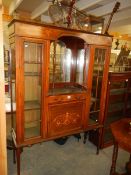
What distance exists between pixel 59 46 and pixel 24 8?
180 cm

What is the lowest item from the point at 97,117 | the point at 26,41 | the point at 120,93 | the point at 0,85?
the point at 97,117

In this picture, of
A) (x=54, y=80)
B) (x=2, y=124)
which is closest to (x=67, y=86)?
(x=54, y=80)

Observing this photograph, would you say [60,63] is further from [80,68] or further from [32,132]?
[32,132]

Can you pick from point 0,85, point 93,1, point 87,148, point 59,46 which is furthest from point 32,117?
point 93,1

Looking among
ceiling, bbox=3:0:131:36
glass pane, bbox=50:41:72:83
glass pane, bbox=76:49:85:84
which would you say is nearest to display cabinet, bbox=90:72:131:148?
glass pane, bbox=76:49:85:84

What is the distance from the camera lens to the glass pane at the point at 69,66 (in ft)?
7.70

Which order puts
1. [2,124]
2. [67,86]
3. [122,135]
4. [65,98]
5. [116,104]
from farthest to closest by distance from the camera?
[116,104] → [67,86] → [65,98] → [122,135] → [2,124]

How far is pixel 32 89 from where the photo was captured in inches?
78.9

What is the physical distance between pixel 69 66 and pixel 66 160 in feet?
4.87

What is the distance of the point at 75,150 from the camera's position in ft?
8.82

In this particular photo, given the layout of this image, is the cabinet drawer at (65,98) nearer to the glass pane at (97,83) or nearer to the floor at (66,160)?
the glass pane at (97,83)

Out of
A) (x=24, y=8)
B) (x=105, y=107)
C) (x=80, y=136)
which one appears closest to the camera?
(x=105, y=107)

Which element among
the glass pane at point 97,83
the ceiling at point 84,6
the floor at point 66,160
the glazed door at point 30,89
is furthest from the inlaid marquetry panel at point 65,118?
the ceiling at point 84,6

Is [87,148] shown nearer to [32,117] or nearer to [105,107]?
[105,107]
